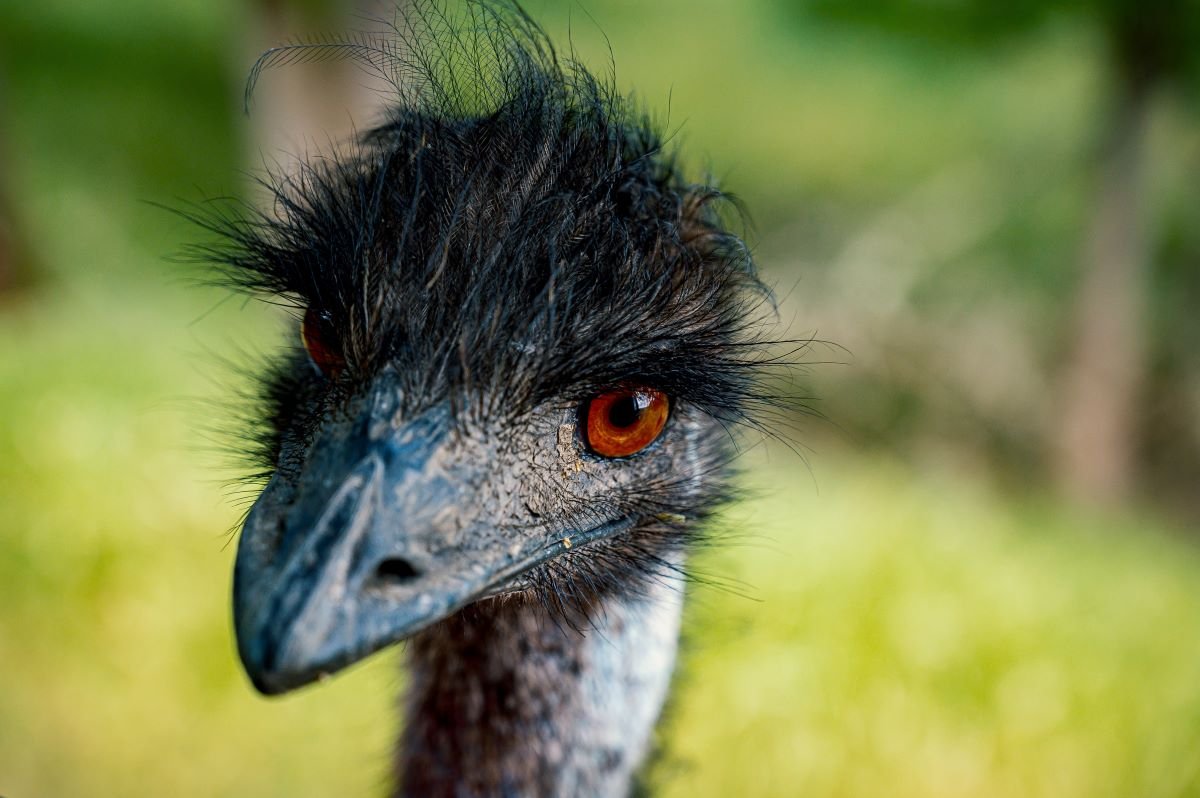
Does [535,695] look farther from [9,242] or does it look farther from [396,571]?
[9,242]

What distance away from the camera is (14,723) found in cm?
274

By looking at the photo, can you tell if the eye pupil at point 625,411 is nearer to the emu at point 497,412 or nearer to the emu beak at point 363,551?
the emu at point 497,412

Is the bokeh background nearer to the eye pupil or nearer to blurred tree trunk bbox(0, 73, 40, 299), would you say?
blurred tree trunk bbox(0, 73, 40, 299)

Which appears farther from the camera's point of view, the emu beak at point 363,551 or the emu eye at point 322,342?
the emu eye at point 322,342

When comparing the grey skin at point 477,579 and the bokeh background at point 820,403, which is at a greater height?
the bokeh background at point 820,403

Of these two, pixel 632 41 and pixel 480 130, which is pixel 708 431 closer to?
pixel 480 130

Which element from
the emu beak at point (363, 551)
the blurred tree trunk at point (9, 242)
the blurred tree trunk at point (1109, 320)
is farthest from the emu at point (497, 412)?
the blurred tree trunk at point (9, 242)

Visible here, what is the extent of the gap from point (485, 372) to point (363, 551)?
23cm

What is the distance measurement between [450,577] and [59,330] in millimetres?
3968

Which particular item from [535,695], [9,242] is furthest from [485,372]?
[9,242]

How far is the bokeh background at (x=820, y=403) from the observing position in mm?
2582

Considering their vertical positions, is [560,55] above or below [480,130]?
above

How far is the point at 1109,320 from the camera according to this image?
193 inches

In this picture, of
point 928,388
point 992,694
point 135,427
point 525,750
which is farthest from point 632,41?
point 525,750
